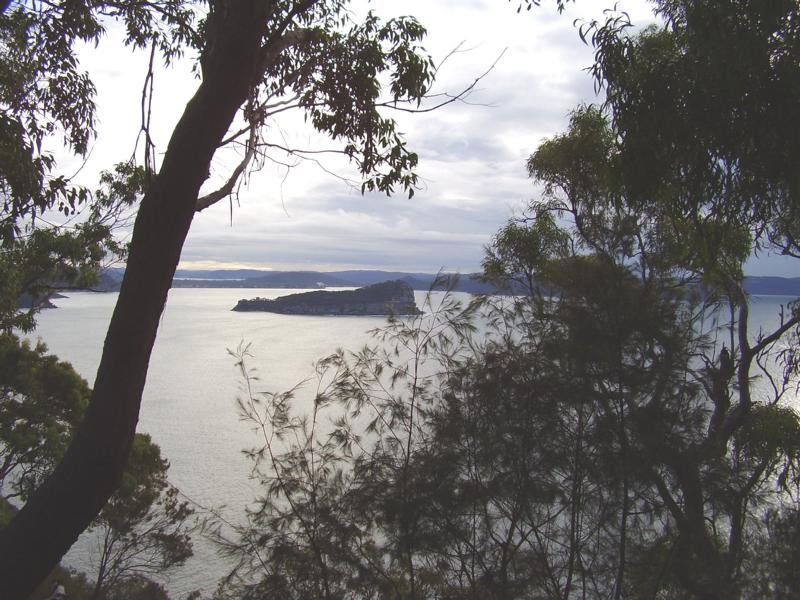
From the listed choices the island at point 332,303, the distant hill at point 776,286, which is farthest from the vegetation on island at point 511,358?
the island at point 332,303

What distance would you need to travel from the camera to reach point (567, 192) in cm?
629

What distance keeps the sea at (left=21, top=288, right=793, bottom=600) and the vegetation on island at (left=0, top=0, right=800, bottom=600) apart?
966mm

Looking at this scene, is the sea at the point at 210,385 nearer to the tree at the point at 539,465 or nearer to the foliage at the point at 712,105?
the tree at the point at 539,465

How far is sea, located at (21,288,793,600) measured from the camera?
1338cm

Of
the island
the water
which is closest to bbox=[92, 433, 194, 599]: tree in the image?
the water

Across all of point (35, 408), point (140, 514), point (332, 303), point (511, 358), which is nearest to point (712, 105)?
point (511, 358)

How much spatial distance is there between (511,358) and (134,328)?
2.33 metres

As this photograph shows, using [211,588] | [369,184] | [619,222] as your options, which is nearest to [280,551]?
[369,184]

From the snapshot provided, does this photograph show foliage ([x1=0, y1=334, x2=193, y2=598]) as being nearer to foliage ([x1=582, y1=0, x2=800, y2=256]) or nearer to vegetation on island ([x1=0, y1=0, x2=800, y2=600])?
vegetation on island ([x1=0, y1=0, x2=800, y2=600])

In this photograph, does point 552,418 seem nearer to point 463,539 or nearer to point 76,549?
point 463,539

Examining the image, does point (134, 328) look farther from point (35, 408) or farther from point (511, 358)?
point (35, 408)

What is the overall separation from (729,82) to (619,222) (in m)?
2.08

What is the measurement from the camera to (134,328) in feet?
6.40

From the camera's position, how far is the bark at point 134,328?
1882 millimetres
